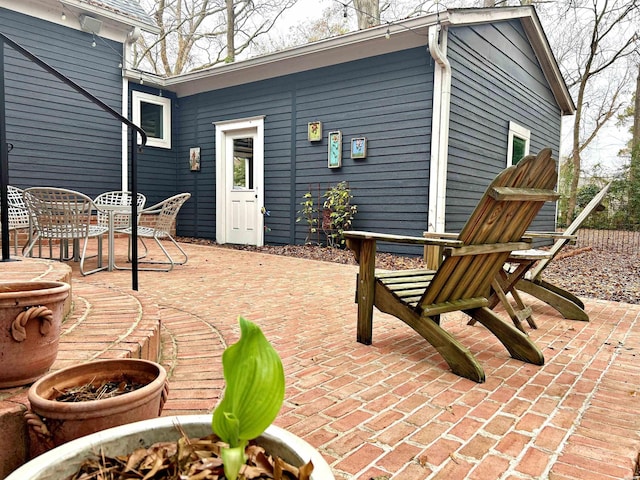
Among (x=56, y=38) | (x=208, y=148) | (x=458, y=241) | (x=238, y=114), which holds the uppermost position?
(x=56, y=38)

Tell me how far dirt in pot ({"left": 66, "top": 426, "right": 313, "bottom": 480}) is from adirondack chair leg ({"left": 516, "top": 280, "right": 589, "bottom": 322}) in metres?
2.89

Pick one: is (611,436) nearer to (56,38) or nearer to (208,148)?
(208,148)

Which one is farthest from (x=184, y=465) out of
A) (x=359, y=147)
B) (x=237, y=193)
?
(x=237, y=193)

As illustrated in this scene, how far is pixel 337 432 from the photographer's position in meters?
1.47

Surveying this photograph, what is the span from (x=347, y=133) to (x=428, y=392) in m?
5.47

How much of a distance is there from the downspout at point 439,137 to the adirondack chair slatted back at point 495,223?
3.81m

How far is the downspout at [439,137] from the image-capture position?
5898 mm

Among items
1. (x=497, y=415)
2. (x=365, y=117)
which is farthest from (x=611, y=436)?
(x=365, y=117)

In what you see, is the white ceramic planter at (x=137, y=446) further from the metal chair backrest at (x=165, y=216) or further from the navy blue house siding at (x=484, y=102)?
the navy blue house siding at (x=484, y=102)

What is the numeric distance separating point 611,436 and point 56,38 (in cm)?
855

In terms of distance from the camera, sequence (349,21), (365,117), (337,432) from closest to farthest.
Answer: (337,432)
(365,117)
(349,21)

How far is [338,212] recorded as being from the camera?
22.2 feet

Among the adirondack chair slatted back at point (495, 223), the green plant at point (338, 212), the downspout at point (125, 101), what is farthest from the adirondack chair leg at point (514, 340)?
the downspout at point (125, 101)

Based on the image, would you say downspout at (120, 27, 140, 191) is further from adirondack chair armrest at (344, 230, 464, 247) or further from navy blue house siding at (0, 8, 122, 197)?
adirondack chair armrest at (344, 230, 464, 247)
